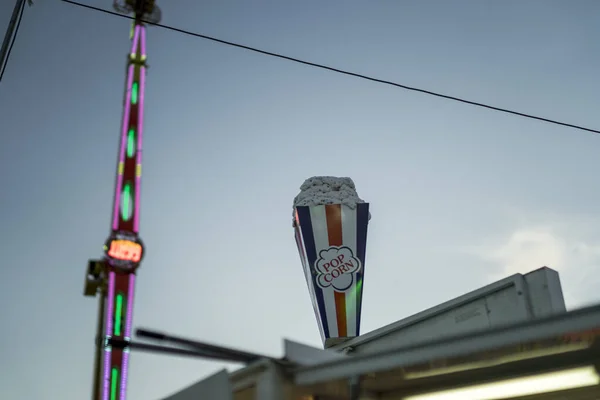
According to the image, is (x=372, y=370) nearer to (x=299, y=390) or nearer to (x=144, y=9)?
(x=299, y=390)

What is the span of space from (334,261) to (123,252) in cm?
402

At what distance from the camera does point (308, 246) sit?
39.0ft

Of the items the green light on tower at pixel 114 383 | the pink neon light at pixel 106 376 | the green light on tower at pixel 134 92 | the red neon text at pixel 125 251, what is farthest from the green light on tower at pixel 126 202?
the green light on tower at pixel 114 383

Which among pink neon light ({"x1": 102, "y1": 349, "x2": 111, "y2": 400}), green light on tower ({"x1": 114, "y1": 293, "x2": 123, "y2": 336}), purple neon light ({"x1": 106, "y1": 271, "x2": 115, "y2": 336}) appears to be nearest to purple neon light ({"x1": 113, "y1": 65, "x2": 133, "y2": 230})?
purple neon light ({"x1": 106, "y1": 271, "x2": 115, "y2": 336})

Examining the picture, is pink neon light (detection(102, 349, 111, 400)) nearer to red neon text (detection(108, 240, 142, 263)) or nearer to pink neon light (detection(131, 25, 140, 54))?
red neon text (detection(108, 240, 142, 263))

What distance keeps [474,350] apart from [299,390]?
3.45ft

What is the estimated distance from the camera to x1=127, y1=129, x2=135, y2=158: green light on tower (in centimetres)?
1294

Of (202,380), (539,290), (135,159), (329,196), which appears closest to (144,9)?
(135,159)

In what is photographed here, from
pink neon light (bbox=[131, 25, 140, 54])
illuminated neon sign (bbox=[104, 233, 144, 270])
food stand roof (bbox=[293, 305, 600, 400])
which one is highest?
pink neon light (bbox=[131, 25, 140, 54])

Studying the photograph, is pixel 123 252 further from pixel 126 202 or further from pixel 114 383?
pixel 114 383

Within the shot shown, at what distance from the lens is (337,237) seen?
11.9m

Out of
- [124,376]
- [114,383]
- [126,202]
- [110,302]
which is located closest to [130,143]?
[126,202]

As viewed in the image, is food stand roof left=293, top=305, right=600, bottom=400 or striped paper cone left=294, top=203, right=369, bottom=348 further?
striped paper cone left=294, top=203, right=369, bottom=348

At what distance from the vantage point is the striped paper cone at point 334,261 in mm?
11172
